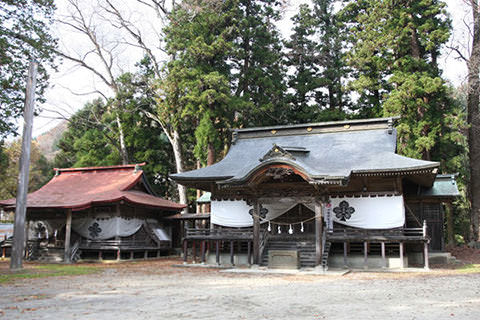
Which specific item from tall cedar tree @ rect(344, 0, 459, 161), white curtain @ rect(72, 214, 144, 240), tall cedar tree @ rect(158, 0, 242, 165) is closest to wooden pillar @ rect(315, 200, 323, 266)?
tall cedar tree @ rect(344, 0, 459, 161)

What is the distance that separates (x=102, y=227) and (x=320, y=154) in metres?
11.7

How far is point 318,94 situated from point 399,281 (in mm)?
19995

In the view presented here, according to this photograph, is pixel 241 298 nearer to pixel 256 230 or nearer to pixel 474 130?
pixel 256 230

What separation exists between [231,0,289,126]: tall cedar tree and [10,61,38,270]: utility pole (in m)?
14.0

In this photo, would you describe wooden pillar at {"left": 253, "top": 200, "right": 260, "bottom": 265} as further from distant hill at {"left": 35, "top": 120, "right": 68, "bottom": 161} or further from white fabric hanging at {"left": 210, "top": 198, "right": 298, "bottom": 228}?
distant hill at {"left": 35, "top": 120, "right": 68, "bottom": 161}

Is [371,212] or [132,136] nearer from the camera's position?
[371,212]

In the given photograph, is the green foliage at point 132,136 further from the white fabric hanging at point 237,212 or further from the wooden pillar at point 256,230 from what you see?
the wooden pillar at point 256,230

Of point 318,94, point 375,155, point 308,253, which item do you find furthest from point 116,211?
point 318,94

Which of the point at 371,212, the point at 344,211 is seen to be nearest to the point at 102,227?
the point at 344,211

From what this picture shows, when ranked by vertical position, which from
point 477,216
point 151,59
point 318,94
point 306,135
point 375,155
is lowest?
point 477,216

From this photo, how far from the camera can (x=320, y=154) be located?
1817 centimetres

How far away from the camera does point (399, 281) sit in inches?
456

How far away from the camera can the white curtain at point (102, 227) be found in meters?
20.8

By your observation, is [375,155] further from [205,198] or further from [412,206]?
[205,198]
